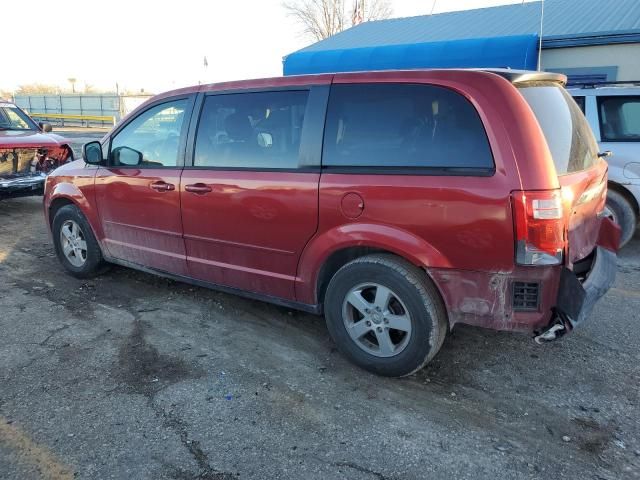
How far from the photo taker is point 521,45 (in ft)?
34.3

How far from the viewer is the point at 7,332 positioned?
3.87 m

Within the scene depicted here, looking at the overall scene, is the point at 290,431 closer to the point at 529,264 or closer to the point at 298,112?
the point at 529,264

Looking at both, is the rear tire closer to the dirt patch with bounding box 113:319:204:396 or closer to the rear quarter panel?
the rear quarter panel

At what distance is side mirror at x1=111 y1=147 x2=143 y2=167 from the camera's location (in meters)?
4.34

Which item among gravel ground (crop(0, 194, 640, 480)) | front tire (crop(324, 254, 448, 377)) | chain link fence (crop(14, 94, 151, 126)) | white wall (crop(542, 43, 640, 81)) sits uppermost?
chain link fence (crop(14, 94, 151, 126))

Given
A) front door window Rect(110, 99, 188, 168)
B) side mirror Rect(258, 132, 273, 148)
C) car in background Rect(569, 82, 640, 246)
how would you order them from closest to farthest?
side mirror Rect(258, 132, 273, 148) < front door window Rect(110, 99, 188, 168) < car in background Rect(569, 82, 640, 246)

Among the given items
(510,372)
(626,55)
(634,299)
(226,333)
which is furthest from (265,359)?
(626,55)

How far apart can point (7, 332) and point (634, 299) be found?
5.19 meters

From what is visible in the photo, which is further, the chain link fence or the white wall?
the chain link fence

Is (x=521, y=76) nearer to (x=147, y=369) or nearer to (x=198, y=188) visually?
(x=198, y=188)

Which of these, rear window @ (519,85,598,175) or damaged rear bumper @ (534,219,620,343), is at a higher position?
rear window @ (519,85,598,175)

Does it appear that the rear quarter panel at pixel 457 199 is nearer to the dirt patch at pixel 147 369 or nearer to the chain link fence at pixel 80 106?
the dirt patch at pixel 147 369

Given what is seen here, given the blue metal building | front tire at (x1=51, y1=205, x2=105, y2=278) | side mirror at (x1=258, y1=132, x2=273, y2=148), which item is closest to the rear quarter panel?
side mirror at (x1=258, y1=132, x2=273, y2=148)

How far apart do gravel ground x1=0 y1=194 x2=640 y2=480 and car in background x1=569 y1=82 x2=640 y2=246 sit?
2054 mm
